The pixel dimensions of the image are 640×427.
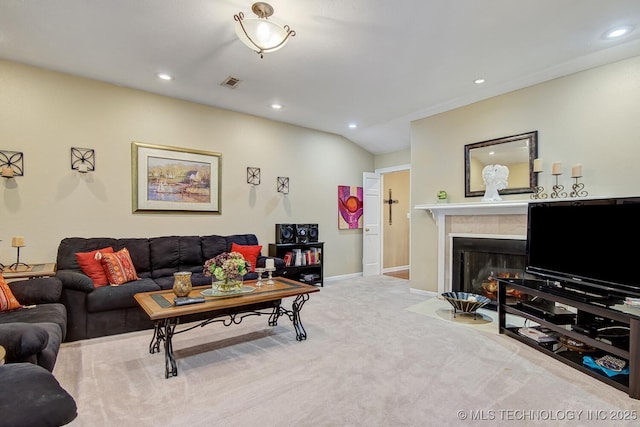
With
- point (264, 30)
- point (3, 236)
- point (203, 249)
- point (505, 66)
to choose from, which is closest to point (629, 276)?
point (505, 66)

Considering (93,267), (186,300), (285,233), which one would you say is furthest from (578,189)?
(93,267)

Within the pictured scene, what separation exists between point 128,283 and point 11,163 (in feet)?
5.98

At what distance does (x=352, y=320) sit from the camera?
144 inches

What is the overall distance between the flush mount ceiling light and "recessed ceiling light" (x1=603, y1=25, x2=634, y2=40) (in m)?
2.85

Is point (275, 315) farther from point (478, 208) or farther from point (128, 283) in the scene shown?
point (478, 208)

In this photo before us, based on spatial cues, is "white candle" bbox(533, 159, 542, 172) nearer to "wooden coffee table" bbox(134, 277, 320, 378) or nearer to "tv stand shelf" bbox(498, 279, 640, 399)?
"tv stand shelf" bbox(498, 279, 640, 399)

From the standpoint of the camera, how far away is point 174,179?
4395 millimetres

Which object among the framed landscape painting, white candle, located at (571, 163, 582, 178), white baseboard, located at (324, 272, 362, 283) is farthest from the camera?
white baseboard, located at (324, 272, 362, 283)

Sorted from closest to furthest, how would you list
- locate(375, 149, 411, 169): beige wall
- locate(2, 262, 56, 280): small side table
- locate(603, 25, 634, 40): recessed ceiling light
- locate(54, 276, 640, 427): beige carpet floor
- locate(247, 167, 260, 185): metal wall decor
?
1. locate(54, 276, 640, 427): beige carpet floor
2. locate(603, 25, 634, 40): recessed ceiling light
3. locate(2, 262, 56, 280): small side table
4. locate(247, 167, 260, 185): metal wall decor
5. locate(375, 149, 411, 169): beige wall

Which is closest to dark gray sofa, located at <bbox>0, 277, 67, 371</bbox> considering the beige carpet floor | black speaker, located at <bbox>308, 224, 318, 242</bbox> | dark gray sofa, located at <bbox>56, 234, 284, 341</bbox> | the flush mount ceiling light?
dark gray sofa, located at <bbox>56, 234, 284, 341</bbox>

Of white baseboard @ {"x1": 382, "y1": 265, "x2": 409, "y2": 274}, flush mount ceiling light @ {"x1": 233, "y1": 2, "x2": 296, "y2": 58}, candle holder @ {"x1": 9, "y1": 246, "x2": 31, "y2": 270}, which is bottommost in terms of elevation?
white baseboard @ {"x1": 382, "y1": 265, "x2": 409, "y2": 274}

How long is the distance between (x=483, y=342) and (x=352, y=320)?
1362mm

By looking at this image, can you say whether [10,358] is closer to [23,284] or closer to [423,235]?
[23,284]

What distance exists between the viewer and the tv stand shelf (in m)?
2.12
